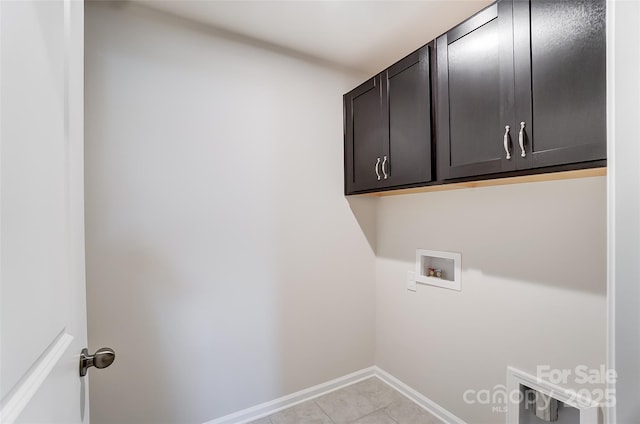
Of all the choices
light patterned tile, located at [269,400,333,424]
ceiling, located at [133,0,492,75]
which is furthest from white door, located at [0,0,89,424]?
light patterned tile, located at [269,400,333,424]

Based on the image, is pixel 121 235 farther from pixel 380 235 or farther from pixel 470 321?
pixel 470 321

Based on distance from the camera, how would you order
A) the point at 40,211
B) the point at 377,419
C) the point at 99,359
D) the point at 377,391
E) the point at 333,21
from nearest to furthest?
the point at 40,211 < the point at 99,359 < the point at 333,21 < the point at 377,419 < the point at 377,391

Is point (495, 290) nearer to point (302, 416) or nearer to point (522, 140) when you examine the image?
point (522, 140)

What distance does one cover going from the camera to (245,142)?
195 cm

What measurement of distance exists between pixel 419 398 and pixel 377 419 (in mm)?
362

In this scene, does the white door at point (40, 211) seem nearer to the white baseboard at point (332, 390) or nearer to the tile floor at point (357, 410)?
the white baseboard at point (332, 390)

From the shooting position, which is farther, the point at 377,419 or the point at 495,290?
the point at 377,419

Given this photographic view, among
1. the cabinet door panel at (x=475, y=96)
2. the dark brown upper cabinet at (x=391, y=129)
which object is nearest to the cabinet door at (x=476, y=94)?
the cabinet door panel at (x=475, y=96)

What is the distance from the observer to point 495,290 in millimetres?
1668

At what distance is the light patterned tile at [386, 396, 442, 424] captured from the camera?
191cm

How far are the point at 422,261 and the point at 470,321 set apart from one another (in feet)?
1.56

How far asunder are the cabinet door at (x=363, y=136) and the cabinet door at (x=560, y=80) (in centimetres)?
85

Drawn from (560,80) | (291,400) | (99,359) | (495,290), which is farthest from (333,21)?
(291,400)

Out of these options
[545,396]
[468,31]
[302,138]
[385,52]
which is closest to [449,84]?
[468,31]
